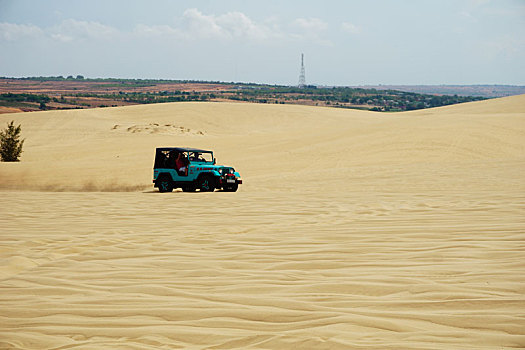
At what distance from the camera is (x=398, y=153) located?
2497 cm

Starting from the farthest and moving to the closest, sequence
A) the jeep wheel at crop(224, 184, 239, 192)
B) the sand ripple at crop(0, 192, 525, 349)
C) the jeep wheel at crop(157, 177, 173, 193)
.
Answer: the jeep wheel at crop(157, 177, 173, 193)
the jeep wheel at crop(224, 184, 239, 192)
the sand ripple at crop(0, 192, 525, 349)

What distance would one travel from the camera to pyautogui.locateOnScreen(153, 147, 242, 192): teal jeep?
54.0 ft

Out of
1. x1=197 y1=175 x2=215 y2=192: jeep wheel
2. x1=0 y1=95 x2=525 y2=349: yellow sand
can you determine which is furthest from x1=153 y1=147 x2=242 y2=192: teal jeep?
x1=0 y1=95 x2=525 y2=349: yellow sand

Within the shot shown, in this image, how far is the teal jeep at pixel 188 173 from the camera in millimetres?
16453

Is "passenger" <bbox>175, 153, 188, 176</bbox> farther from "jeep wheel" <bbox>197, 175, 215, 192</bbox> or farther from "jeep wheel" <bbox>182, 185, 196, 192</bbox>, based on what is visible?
"jeep wheel" <bbox>197, 175, 215, 192</bbox>

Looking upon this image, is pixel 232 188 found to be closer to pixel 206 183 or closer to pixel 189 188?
pixel 206 183

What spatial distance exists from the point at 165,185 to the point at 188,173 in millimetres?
836

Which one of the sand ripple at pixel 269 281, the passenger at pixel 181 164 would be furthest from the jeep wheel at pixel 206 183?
the sand ripple at pixel 269 281

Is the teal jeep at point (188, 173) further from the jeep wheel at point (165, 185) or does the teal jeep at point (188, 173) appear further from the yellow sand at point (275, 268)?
the yellow sand at point (275, 268)

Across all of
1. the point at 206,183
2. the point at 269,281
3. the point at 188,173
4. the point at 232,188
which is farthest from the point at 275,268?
the point at 188,173

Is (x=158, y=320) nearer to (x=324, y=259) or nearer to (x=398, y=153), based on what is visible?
(x=324, y=259)

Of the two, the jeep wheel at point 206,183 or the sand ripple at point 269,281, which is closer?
the sand ripple at point 269,281

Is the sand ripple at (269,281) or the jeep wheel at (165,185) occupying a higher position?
the sand ripple at (269,281)

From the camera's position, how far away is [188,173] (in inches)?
653
